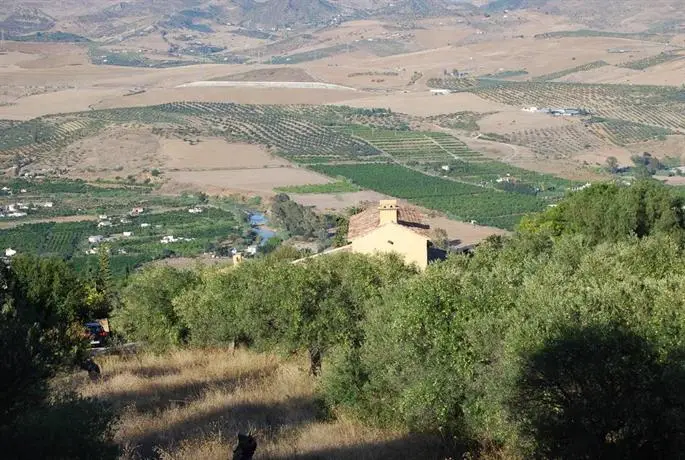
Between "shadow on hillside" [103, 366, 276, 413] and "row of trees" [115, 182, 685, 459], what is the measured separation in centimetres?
177

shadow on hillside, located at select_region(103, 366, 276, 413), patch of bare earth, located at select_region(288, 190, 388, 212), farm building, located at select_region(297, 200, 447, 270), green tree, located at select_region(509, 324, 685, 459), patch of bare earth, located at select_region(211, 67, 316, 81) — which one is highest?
green tree, located at select_region(509, 324, 685, 459)

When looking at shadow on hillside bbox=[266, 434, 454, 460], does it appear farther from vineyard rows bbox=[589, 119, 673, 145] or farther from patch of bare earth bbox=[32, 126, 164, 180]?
vineyard rows bbox=[589, 119, 673, 145]

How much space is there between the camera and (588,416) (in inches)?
415

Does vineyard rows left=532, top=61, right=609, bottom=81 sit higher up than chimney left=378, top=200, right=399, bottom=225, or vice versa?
chimney left=378, top=200, right=399, bottom=225

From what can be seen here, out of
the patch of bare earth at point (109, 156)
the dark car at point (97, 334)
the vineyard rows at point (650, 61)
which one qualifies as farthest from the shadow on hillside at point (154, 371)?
the vineyard rows at point (650, 61)

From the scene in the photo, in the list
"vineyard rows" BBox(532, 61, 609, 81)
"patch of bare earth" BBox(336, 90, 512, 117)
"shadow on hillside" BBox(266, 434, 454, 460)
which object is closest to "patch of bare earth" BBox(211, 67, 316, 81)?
"patch of bare earth" BBox(336, 90, 512, 117)

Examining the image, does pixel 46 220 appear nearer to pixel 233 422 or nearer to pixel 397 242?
pixel 397 242

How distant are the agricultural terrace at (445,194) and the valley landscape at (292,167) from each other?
0.85 ft

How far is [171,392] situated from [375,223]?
1566 cm

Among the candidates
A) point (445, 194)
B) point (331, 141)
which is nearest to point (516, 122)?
point (331, 141)

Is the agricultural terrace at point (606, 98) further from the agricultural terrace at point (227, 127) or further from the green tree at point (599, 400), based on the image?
the green tree at point (599, 400)

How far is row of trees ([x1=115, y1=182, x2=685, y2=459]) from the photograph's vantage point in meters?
10.6

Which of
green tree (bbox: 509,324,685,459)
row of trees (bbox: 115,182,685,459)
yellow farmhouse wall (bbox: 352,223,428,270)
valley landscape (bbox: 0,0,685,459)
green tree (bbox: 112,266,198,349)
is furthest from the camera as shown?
yellow farmhouse wall (bbox: 352,223,428,270)

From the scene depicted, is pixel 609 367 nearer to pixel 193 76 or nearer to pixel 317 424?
pixel 317 424
